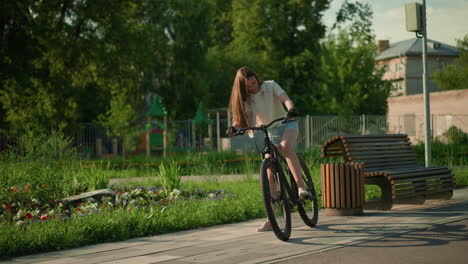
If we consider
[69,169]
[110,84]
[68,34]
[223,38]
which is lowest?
[69,169]

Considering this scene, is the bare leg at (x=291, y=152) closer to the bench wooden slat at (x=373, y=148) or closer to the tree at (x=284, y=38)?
the bench wooden slat at (x=373, y=148)

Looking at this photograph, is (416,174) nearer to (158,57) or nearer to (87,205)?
(87,205)

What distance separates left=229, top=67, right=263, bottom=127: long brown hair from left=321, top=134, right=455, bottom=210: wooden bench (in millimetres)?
2057

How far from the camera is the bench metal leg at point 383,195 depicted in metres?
7.69

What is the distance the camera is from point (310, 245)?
5629 mm

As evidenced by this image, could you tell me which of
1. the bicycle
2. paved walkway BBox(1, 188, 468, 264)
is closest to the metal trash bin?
paved walkway BBox(1, 188, 468, 264)

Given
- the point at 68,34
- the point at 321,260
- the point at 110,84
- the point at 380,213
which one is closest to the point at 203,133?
the point at 110,84

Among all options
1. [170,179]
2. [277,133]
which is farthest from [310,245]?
[170,179]

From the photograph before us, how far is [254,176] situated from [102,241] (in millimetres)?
7187

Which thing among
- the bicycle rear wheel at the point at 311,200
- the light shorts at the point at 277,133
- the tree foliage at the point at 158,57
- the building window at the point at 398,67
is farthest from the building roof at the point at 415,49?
the light shorts at the point at 277,133

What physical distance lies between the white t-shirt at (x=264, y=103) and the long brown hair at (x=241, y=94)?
0.07 metres

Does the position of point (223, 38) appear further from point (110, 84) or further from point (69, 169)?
point (69, 169)

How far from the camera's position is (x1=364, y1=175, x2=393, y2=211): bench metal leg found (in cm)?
769

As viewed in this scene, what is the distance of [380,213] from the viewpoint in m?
7.73
